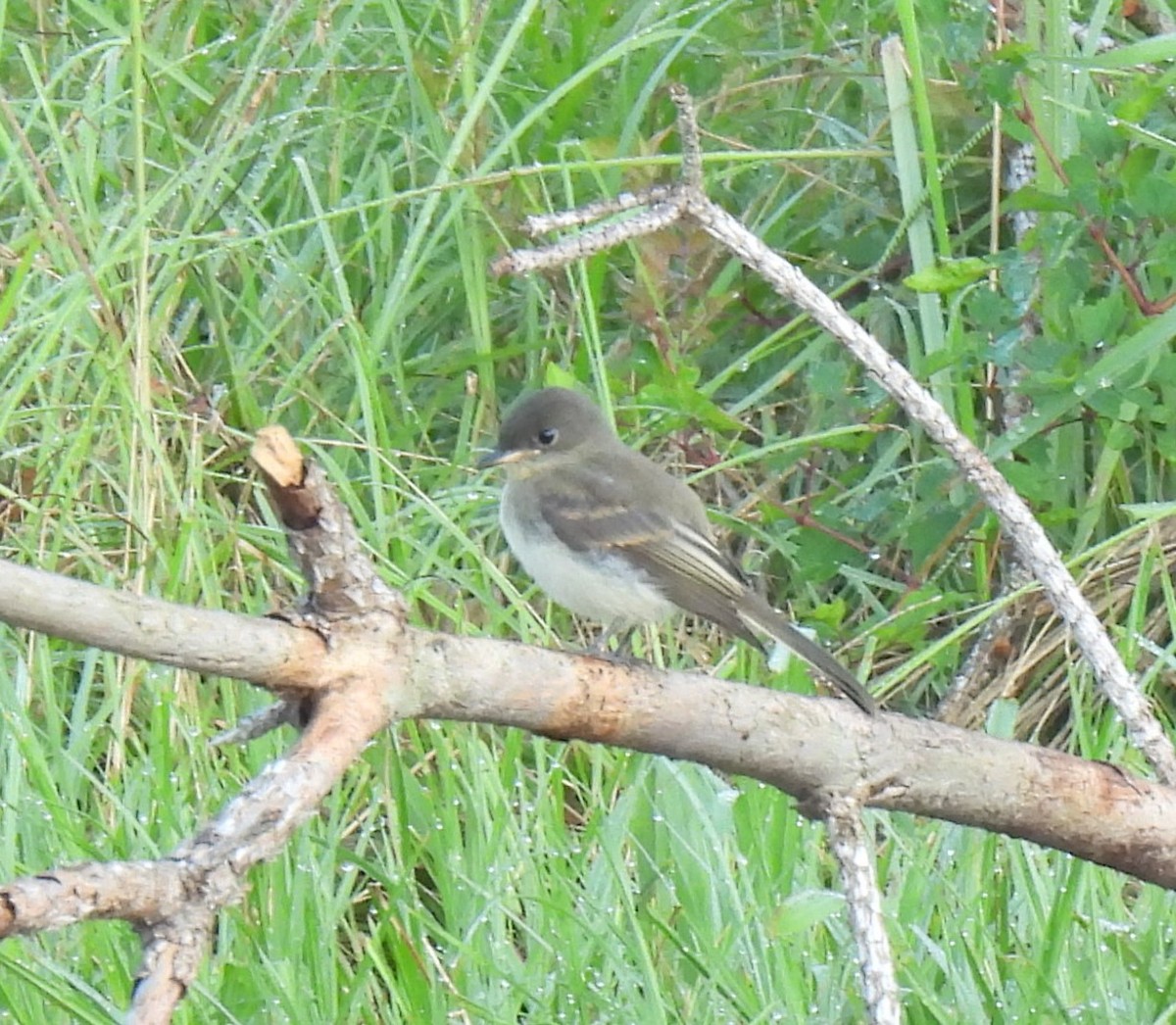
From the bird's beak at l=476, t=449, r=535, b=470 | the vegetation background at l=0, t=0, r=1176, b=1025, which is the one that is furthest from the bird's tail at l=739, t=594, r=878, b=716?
the bird's beak at l=476, t=449, r=535, b=470

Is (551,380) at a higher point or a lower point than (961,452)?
lower

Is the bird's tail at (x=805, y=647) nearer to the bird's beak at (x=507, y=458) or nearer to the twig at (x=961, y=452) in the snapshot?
the twig at (x=961, y=452)

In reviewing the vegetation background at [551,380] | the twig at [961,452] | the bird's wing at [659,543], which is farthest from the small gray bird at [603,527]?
the twig at [961,452]

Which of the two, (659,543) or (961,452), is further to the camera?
(659,543)

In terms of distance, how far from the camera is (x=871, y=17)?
4.32 m

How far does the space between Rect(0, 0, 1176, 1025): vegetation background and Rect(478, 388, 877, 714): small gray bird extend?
0.18m

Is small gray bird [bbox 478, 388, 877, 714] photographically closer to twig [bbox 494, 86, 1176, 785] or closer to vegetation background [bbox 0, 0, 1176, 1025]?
vegetation background [bbox 0, 0, 1176, 1025]

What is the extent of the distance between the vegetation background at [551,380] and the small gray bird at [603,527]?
0.59 ft

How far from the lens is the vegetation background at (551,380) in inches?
110

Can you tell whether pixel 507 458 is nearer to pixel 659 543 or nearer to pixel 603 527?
pixel 603 527

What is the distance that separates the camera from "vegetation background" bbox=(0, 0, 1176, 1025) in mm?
2807

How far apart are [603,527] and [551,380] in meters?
0.51

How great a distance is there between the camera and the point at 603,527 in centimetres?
348

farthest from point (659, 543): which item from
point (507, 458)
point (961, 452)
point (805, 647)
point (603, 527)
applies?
point (961, 452)
